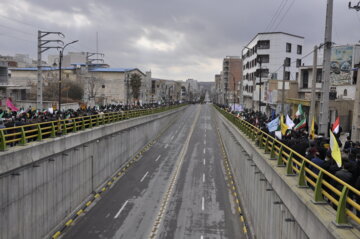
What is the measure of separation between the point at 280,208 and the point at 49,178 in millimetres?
11205

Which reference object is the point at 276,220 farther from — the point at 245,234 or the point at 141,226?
the point at 141,226

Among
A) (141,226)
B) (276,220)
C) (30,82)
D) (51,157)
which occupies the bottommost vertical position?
(141,226)

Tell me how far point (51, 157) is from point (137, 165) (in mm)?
16710

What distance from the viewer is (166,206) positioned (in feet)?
69.3

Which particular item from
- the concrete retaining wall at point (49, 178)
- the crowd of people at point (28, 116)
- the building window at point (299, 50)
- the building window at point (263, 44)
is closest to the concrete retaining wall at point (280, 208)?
the concrete retaining wall at point (49, 178)

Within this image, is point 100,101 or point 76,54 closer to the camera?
point 100,101

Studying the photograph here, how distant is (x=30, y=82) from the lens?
313 ft

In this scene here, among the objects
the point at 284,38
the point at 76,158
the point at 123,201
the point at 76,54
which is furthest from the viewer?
the point at 76,54

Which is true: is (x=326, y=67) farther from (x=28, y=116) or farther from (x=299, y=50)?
(x=299, y=50)

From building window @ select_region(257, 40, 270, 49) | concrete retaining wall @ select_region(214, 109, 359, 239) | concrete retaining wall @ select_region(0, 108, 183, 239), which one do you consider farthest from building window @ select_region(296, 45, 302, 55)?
concrete retaining wall @ select_region(214, 109, 359, 239)

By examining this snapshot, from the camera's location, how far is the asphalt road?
56.5 ft

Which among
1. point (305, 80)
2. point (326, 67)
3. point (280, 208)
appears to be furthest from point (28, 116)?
point (305, 80)

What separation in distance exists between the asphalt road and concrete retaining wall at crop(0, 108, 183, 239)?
1400mm

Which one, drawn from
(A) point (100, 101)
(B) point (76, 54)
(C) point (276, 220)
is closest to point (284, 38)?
(A) point (100, 101)
